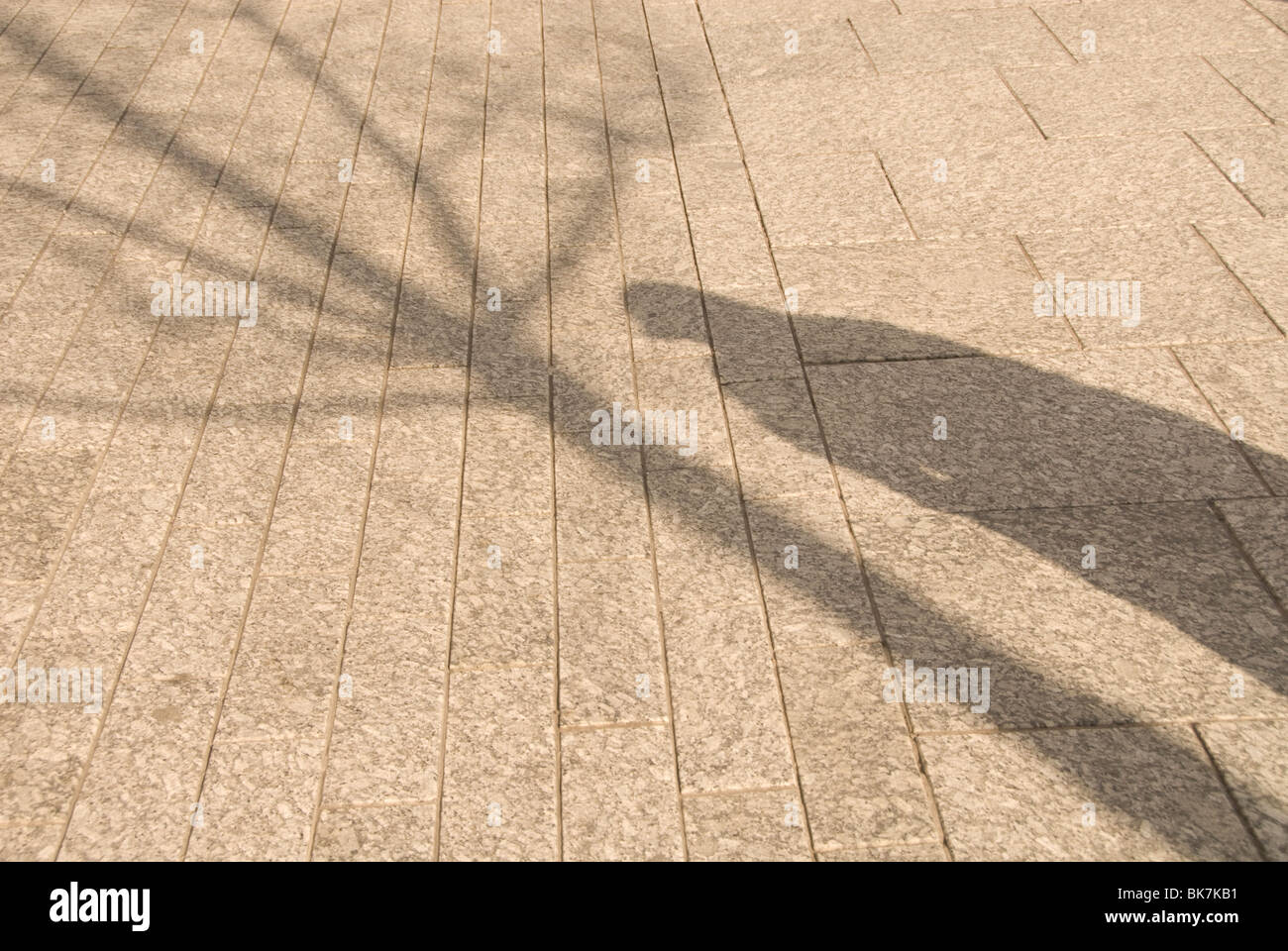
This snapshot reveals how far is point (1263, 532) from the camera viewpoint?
4.47m

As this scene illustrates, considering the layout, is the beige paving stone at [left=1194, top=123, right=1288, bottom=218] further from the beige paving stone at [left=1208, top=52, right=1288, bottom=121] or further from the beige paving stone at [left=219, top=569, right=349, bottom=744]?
the beige paving stone at [left=219, top=569, right=349, bottom=744]

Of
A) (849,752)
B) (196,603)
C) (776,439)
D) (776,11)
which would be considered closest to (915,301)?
(776,439)

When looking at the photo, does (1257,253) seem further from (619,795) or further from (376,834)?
(376,834)

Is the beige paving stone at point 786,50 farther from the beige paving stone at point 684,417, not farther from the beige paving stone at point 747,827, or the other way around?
the beige paving stone at point 747,827

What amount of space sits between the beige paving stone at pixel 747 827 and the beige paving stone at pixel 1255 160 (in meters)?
4.69

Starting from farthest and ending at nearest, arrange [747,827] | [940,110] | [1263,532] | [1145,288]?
[940,110] < [1145,288] < [1263,532] < [747,827]

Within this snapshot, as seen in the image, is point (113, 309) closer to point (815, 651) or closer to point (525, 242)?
point (525, 242)

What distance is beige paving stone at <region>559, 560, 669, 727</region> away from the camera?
3.95 metres

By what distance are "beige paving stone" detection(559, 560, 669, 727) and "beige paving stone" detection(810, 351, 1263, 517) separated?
39.4 inches

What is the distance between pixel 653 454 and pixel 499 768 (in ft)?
5.48

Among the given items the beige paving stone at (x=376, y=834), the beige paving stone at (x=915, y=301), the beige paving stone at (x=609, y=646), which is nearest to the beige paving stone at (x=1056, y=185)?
the beige paving stone at (x=915, y=301)

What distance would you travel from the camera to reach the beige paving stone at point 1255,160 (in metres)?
6.40

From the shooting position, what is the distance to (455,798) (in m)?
3.69
